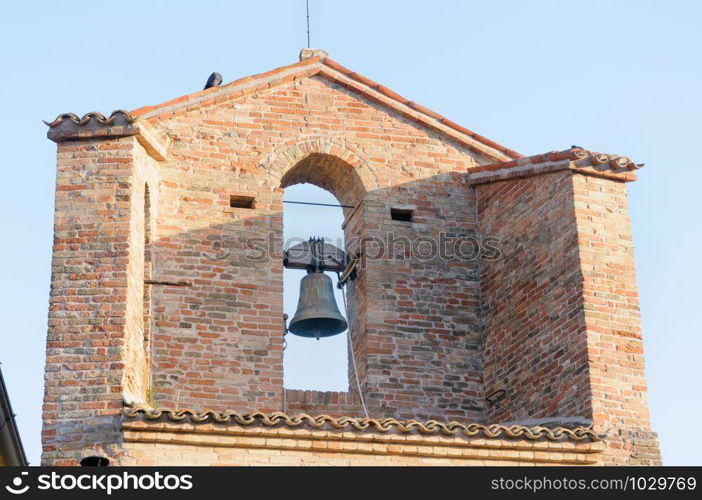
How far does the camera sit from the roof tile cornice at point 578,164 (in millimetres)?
18688

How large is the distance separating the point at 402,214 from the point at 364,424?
3.33m

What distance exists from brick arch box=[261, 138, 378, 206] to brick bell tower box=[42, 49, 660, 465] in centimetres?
3

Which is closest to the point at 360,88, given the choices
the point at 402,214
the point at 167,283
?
the point at 402,214

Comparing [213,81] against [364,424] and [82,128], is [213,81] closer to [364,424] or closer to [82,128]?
[82,128]

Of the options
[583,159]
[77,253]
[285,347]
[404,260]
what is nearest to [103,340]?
[77,253]

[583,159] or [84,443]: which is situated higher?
[583,159]

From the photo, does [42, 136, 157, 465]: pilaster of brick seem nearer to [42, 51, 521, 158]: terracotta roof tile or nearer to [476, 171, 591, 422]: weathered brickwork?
[42, 51, 521, 158]: terracotta roof tile

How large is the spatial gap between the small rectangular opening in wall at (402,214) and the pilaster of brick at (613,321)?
1839 mm

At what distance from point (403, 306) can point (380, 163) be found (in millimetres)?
1595

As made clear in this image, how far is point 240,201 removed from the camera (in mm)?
19203

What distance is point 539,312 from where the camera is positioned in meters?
18.5

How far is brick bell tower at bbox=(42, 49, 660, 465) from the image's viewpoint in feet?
55.2
